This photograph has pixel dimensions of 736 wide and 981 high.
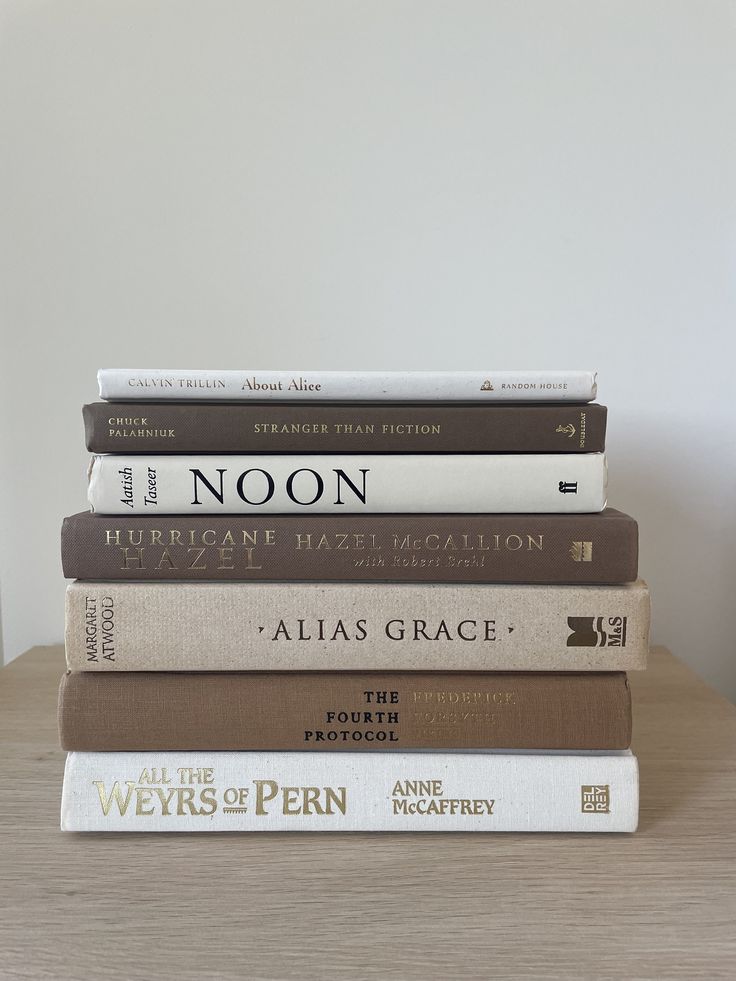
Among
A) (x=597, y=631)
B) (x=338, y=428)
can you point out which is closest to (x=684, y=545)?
(x=597, y=631)

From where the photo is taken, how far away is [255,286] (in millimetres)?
775

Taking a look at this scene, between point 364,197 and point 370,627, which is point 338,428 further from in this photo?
point 364,197

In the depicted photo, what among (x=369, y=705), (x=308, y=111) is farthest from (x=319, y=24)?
(x=369, y=705)

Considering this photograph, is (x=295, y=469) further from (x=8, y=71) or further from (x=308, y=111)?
(x=8, y=71)

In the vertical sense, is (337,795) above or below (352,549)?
below

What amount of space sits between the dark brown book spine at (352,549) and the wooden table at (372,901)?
0.53 ft

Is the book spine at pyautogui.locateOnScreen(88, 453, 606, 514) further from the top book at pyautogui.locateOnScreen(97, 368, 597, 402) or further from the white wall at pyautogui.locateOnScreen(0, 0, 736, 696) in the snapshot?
the white wall at pyautogui.locateOnScreen(0, 0, 736, 696)

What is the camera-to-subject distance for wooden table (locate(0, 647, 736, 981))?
341mm

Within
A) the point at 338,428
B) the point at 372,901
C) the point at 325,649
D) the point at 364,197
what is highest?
the point at 364,197

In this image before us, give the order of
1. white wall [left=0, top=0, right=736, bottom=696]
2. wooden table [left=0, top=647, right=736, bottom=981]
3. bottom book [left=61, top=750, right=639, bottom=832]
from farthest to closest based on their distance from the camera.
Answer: white wall [left=0, top=0, right=736, bottom=696], bottom book [left=61, top=750, right=639, bottom=832], wooden table [left=0, top=647, right=736, bottom=981]

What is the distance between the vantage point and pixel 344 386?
0.47 m

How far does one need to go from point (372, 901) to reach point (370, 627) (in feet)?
0.49

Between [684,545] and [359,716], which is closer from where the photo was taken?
[359,716]

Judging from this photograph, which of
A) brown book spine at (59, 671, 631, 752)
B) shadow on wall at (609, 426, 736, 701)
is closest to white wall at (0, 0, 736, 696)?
shadow on wall at (609, 426, 736, 701)
